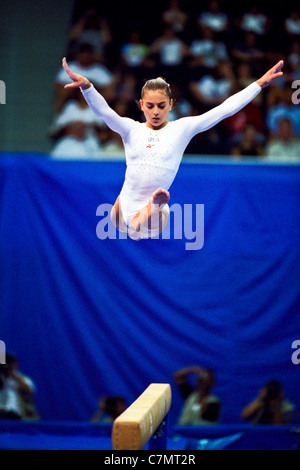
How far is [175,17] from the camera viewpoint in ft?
25.8

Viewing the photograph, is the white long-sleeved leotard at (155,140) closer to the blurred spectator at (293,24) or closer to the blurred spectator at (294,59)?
the blurred spectator at (294,59)

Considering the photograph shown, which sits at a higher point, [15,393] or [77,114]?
[77,114]

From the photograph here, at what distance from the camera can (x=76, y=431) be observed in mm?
5957

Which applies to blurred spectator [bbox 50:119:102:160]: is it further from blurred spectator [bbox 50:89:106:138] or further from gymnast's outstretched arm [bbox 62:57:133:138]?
gymnast's outstretched arm [bbox 62:57:133:138]

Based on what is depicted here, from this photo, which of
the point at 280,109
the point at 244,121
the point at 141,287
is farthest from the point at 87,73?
the point at 141,287

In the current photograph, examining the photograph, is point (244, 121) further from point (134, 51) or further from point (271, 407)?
point (271, 407)

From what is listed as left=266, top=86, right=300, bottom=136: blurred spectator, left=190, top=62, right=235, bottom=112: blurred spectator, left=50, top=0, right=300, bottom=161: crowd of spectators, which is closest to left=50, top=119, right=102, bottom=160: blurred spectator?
left=50, top=0, right=300, bottom=161: crowd of spectators

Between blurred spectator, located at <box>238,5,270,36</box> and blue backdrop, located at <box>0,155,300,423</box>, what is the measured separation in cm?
243

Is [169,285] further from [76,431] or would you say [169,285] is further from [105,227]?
[76,431]

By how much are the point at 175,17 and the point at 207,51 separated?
0.61 metres

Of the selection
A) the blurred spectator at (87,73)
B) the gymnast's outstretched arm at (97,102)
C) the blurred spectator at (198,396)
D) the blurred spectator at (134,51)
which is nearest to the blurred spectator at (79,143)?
the blurred spectator at (87,73)

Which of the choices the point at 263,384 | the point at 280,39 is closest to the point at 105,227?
the point at 263,384

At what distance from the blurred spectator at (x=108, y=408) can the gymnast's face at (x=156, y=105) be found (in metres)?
3.17
